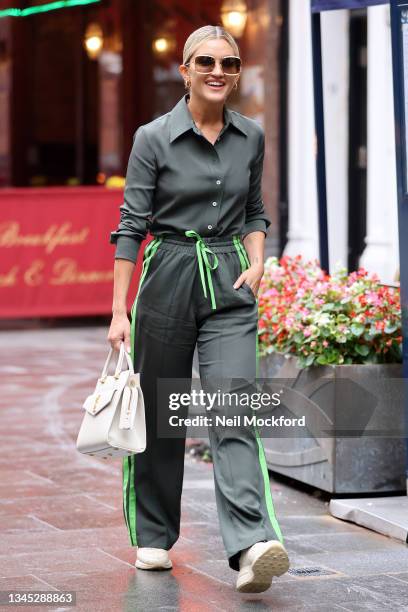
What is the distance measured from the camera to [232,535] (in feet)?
15.3

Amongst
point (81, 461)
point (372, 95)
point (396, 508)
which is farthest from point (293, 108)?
point (396, 508)

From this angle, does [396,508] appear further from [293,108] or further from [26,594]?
[293,108]

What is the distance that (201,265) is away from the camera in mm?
4812

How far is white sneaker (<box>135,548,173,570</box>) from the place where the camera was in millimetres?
5023

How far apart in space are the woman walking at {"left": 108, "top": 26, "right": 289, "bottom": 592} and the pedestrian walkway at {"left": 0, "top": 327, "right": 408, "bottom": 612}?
0.18 m

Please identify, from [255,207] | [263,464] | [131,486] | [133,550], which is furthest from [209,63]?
[133,550]

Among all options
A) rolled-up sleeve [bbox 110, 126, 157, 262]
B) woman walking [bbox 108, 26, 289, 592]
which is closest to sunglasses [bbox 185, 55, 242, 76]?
woman walking [bbox 108, 26, 289, 592]

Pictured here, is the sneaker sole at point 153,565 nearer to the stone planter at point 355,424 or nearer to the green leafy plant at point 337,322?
the stone planter at point 355,424

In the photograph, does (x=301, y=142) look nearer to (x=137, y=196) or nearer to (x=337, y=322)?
(x=337, y=322)

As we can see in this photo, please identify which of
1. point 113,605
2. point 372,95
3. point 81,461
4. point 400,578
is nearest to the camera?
point 113,605

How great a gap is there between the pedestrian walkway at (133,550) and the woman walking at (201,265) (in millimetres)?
178

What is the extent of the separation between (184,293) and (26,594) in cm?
119

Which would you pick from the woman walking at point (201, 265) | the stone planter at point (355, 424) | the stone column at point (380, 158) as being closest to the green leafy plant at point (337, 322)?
the stone planter at point (355, 424)

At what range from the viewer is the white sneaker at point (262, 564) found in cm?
452
